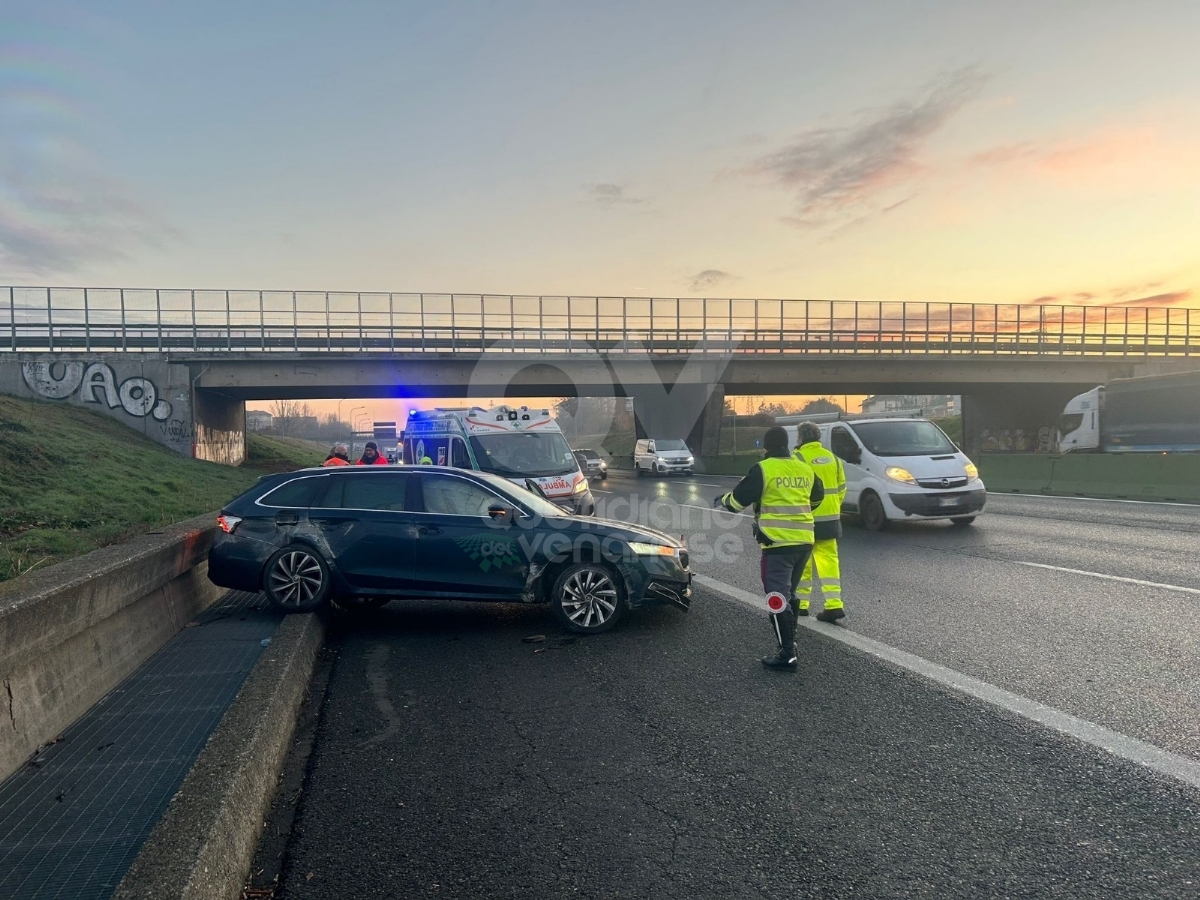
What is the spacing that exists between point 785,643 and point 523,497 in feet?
9.66

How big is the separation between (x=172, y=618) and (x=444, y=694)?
3.11 metres

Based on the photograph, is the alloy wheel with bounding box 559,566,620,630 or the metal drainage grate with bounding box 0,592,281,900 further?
the alloy wheel with bounding box 559,566,620,630

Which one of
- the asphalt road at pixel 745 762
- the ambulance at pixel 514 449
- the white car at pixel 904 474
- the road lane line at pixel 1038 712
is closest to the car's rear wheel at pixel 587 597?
the asphalt road at pixel 745 762

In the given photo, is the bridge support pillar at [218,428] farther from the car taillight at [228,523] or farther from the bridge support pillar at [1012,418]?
the bridge support pillar at [1012,418]

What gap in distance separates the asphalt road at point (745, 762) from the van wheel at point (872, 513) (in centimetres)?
596

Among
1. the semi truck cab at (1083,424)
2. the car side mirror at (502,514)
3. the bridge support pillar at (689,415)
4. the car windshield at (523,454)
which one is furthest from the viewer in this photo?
the bridge support pillar at (689,415)

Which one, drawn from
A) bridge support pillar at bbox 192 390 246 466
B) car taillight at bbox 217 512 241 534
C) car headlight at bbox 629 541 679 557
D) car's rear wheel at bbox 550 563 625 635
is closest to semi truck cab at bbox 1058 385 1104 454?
car headlight at bbox 629 541 679 557

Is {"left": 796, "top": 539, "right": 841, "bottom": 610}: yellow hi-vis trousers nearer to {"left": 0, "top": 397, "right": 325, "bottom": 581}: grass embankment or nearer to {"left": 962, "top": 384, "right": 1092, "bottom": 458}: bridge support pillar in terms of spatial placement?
{"left": 0, "top": 397, "right": 325, "bottom": 581}: grass embankment

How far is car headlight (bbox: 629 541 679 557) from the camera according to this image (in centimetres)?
725

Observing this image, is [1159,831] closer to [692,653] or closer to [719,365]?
[692,653]

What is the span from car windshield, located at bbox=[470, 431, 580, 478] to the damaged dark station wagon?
600cm

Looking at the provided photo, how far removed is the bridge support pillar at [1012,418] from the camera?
47656 mm

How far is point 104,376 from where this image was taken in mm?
32844

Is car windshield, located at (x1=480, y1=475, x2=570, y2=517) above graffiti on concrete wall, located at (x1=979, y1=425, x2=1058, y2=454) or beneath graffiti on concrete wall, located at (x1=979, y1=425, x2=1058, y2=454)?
above
